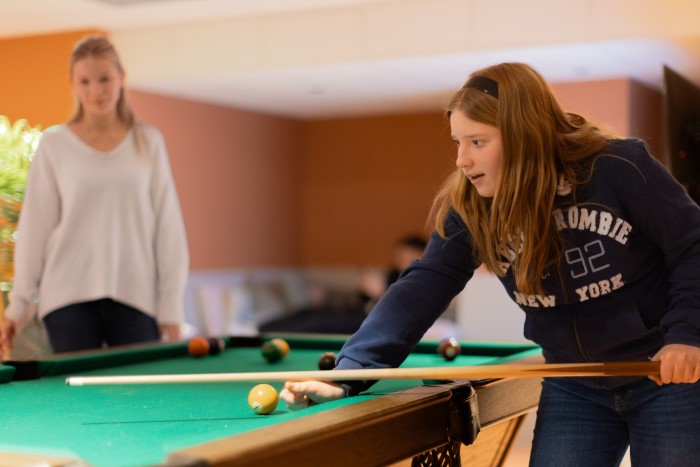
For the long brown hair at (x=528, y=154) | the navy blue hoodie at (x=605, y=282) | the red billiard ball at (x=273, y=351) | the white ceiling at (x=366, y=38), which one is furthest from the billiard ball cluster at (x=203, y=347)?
the white ceiling at (x=366, y=38)

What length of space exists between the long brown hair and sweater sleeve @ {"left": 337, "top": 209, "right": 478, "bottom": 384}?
15 cm

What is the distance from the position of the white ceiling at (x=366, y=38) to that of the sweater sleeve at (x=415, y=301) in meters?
3.40

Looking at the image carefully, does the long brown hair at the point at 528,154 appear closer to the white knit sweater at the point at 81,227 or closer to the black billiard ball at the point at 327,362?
the black billiard ball at the point at 327,362

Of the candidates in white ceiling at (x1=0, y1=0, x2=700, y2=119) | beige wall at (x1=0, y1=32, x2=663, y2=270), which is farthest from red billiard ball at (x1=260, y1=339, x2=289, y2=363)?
beige wall at (x1=0, y1=32, x2=663, y2=270)

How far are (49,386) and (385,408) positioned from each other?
3.17ft

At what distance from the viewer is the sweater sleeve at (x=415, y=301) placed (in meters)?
2.00

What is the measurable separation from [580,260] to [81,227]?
1.98 meters

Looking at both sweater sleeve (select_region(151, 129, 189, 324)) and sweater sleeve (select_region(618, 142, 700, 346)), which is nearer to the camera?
sweater sleeve (select_region(618, 142, 700, 346))

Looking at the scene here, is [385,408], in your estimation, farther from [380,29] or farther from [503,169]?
[380,29]

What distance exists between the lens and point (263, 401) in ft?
5.90

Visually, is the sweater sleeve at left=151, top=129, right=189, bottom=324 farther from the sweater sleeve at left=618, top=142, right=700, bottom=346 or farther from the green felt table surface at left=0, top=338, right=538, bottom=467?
the sweater sleeve at left=618, top=142, right=700, bottom=346

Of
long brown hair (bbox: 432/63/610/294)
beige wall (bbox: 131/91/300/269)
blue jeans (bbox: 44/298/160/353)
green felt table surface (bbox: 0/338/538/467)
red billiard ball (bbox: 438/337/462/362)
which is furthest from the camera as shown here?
beige wall (bbox: 131/91/300/269)

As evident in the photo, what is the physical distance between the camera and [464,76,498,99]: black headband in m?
1.89

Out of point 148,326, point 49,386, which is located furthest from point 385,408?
point 148,326
